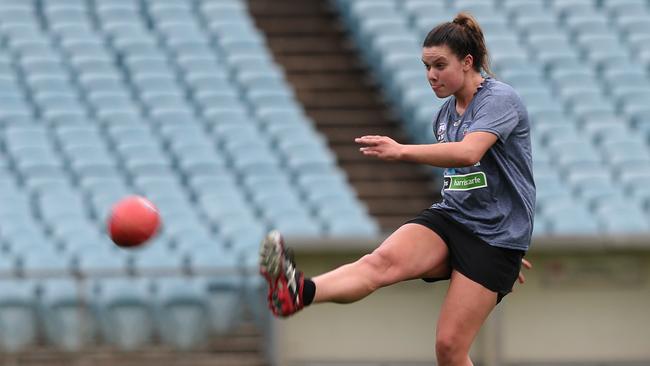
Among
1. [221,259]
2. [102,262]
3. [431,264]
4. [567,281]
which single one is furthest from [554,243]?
[431,264]

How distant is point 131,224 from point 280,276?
1.01 meters

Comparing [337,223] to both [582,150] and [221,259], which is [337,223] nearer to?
[221,259]

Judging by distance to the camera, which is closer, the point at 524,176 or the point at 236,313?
the point at 524,176

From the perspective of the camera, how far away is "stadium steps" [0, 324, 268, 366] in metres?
9.99

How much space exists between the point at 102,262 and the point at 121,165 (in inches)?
63.4

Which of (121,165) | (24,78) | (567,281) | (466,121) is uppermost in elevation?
(24,78)

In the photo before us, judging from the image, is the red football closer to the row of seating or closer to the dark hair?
the dark hair

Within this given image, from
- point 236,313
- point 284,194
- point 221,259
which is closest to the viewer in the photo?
point 236,313

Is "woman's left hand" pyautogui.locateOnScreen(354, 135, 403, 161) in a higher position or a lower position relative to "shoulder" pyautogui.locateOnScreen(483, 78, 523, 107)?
lower

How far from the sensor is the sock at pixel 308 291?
5.88 m

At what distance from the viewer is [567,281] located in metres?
10.4

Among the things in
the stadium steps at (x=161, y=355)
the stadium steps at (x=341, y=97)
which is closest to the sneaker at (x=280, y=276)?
the stadium steps at (x=161, y=355)

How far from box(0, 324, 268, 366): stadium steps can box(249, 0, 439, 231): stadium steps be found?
8.67ft

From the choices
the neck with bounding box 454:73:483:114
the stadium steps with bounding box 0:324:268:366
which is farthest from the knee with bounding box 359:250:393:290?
the stadium steps with bounding box 0:324:268:366
